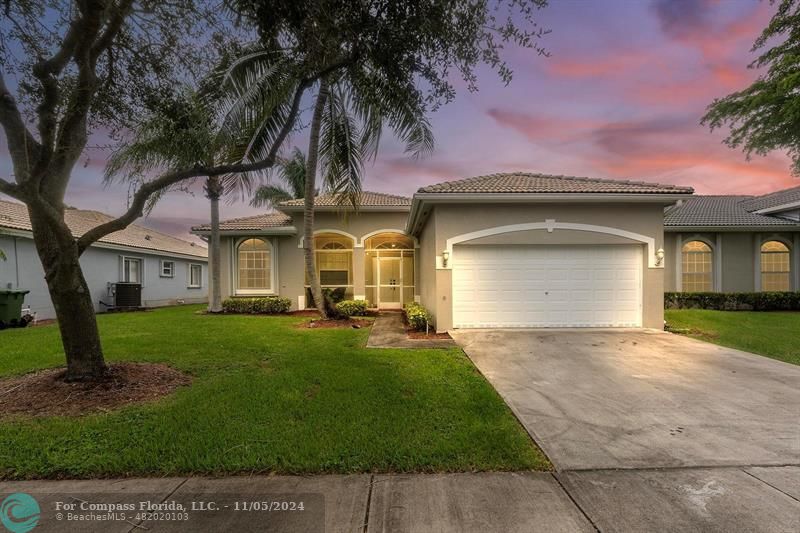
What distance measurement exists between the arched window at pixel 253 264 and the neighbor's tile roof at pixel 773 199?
74.9 ft

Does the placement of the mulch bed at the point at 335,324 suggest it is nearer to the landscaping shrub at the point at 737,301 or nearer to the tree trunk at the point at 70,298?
the tree trunk at the point at 70,298

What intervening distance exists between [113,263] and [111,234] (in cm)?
143

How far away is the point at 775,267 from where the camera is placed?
1562cm

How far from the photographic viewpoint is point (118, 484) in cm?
306

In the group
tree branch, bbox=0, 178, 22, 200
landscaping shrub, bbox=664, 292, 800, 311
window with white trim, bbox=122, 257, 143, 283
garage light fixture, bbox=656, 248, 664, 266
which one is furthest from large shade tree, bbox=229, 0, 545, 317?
window with white trim, bbox=122, 257, 143, 283

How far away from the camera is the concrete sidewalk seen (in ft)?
8.39

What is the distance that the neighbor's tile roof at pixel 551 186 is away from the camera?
Answer: 376 inches

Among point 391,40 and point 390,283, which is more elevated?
point 391,40

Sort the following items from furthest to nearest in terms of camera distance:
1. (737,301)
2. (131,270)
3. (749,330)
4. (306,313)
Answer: (131,270)
(306,313)
(737,301)
(749,330)

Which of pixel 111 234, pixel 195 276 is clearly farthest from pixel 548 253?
pixel 195 276

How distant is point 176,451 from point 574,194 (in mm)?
9578

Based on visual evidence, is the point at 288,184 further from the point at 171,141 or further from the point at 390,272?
the point at 171,141

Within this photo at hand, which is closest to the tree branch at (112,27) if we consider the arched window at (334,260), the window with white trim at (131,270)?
the arched window at (334,260)

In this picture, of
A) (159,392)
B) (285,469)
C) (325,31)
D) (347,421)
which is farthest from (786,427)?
(159,392)
